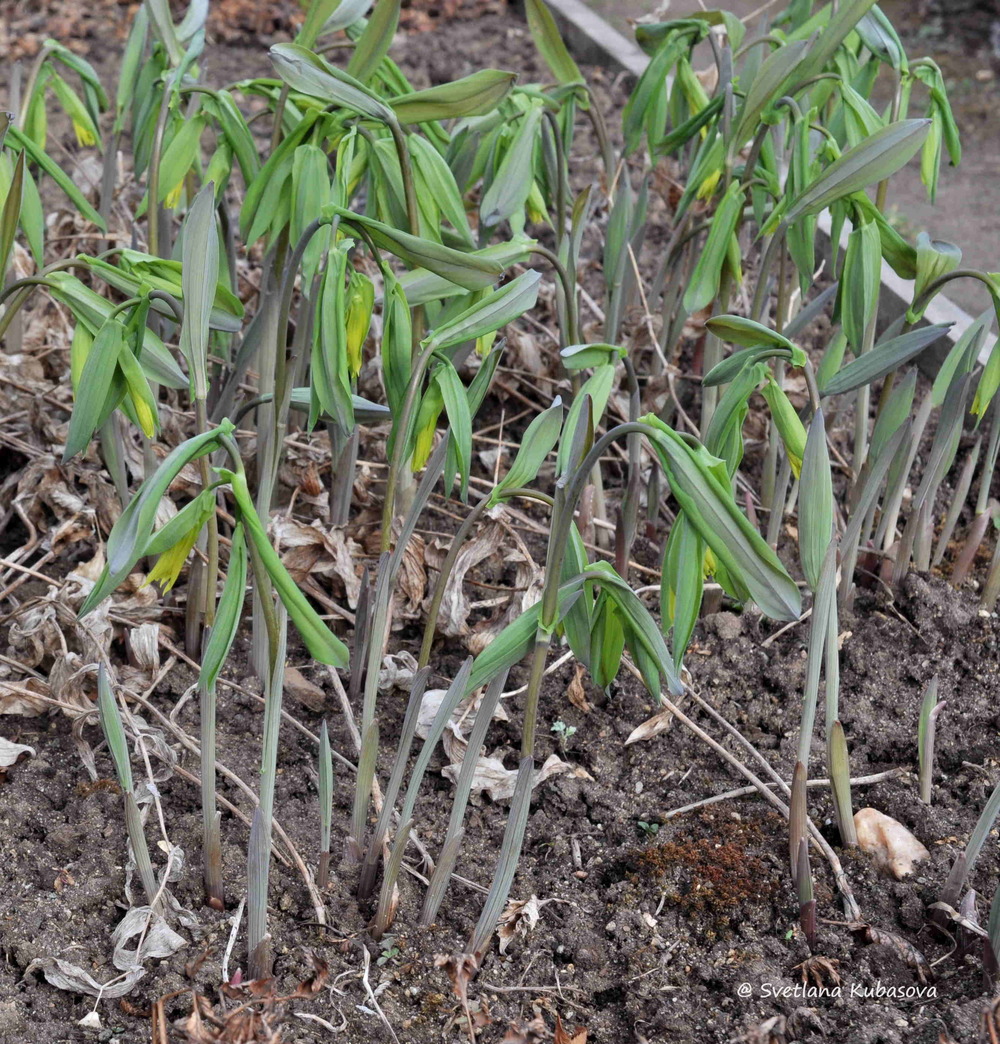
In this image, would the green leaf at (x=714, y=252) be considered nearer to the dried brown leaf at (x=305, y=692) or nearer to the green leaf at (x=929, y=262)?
the green leaf at (x=929, y=262)

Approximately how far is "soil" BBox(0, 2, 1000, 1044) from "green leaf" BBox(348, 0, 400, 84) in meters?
0.85

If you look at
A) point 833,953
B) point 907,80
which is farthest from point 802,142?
point 833,953

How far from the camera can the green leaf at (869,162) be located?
1.31 meters

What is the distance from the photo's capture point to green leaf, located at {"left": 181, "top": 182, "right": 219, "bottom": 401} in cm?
115

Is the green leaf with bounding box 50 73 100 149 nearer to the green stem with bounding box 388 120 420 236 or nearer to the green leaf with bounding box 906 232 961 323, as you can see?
the green stem with bounding box 388 120 420 236

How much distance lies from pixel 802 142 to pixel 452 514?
828 mm

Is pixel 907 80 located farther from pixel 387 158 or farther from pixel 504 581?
pixel 504 581

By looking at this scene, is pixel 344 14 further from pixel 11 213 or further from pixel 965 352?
pixel 965 352

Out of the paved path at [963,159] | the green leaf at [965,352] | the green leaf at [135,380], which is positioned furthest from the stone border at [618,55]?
the green leaf at [135,380]

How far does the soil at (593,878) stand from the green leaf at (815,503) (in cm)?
38

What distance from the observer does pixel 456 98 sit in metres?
1.49

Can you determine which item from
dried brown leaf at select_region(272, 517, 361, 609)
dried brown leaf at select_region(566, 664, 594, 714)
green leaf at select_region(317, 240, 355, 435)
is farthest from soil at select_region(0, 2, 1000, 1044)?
green leaf at select_region(317, 240, 355, 435)

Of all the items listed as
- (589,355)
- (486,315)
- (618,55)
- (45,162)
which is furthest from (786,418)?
(618,55)

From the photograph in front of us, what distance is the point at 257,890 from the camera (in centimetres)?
123
